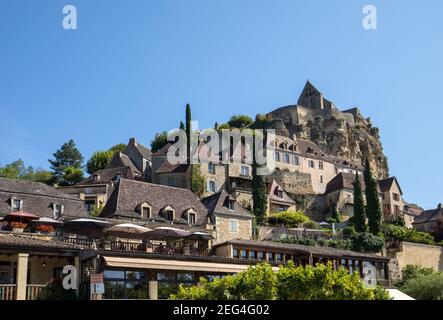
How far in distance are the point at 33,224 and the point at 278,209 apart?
149 ft

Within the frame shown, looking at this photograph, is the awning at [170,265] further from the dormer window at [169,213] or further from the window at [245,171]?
the window at [245,171]

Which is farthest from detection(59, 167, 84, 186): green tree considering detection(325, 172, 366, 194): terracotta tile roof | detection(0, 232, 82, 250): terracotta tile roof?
detection(0, 232, 82, 250): terracotta tile roof

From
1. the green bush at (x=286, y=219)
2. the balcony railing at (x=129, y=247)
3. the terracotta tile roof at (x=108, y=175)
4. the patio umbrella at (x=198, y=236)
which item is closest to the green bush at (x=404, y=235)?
the green bush at (x=286, y=219)

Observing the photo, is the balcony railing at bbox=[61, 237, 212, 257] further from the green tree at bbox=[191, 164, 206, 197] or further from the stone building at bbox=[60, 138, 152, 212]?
the green tree at bbox=[191, 164, 206, 197]

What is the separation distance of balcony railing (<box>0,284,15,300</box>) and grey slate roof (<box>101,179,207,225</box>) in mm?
18342

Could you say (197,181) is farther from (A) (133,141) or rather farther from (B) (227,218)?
(B) (227,218)

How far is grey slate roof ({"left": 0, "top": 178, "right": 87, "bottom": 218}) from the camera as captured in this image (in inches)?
1822

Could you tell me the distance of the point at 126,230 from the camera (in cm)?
4128

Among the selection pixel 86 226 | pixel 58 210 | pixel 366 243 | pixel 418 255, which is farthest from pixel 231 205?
pixel 418 255

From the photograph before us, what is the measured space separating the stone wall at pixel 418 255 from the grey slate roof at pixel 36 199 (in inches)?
1396

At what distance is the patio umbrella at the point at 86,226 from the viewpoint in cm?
4119

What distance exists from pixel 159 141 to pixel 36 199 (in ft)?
174

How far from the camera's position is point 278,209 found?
80.6 m

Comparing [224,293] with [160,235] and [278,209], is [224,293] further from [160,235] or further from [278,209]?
[278,209]
